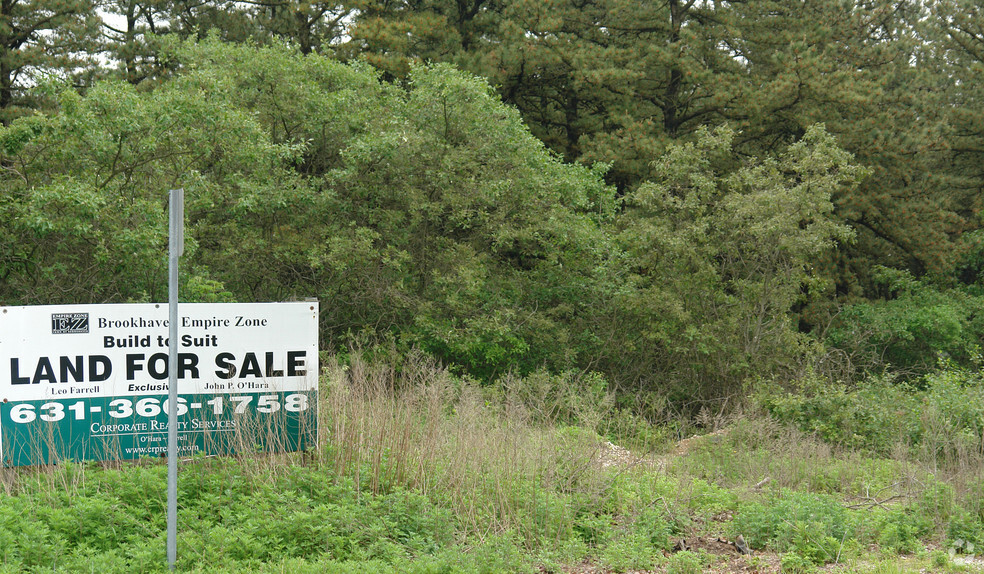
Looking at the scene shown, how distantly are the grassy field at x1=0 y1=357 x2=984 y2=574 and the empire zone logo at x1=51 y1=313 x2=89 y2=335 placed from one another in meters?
1.10

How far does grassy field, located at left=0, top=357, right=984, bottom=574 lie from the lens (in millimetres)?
5895

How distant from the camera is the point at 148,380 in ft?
23.8

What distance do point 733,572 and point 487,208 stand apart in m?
10.7

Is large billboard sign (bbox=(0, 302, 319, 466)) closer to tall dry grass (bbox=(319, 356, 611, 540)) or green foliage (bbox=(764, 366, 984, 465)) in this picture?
tall dry grass (bbox=(319, 356, 611, 540))

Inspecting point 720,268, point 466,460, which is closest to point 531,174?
point 720,268

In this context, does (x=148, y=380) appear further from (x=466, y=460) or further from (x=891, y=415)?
(x=891, y=415)

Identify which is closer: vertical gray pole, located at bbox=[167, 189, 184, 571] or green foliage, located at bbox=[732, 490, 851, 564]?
vertical gray pole, located at bbox=[167, 189, 184, 571]

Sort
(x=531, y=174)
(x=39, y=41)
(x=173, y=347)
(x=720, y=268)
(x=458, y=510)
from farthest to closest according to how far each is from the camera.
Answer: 1. (x=39, y=41)
2. (x=720, y=268)
3. (x=531, y=174)
4. (x=458, y=510)
5. (x=173, y=347)

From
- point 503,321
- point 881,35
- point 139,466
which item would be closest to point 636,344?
point 503,321

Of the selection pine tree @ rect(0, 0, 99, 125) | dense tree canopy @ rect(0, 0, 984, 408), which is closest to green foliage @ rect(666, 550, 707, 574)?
dense tree canopy @ rect(0, 0, 984, 408)

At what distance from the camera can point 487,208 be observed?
16.2m

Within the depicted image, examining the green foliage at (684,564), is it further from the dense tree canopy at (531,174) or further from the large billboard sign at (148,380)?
the dense tree canopy at (531,174)

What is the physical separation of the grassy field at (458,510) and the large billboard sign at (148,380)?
215mm

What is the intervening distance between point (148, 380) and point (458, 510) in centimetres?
278
